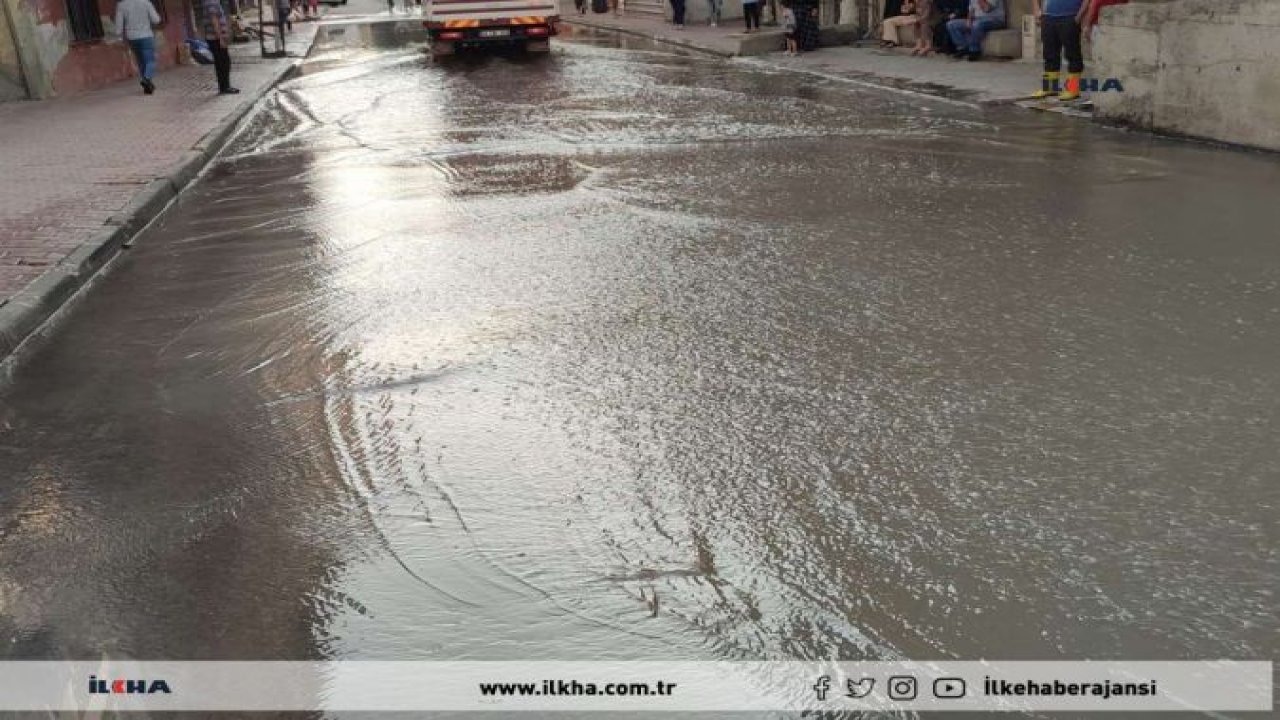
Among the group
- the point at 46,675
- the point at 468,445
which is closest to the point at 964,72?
the point at 468,445

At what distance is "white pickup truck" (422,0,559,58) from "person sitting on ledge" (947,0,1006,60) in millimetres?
10106

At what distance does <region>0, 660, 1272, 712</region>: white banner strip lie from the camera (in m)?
2.95

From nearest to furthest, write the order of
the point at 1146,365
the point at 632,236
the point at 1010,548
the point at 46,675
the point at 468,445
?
the point at 46,675
the point at 1010,548
the point at 468,445
the point at 1146,365
the point at 632,236

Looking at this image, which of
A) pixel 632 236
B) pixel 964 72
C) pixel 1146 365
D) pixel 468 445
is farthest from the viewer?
pixel 964 72

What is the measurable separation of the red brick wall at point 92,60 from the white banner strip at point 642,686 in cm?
1988

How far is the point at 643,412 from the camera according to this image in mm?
4891

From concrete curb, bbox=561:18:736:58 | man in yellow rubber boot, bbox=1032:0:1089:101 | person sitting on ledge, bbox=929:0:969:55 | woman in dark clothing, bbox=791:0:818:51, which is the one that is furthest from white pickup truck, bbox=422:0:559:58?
man in yellow rubber boot, bbox=1032:0:1089:101

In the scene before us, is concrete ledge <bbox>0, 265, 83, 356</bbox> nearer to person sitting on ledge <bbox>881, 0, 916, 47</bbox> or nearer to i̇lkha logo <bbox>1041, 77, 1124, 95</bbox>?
i̇lkha logo <bbox>1041, 77, 1124, 95</bbox>

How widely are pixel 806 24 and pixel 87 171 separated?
1475 centimetres

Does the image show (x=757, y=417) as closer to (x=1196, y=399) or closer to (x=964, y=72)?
(x=1196, y=399)

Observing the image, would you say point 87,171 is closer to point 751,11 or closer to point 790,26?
point 790,26

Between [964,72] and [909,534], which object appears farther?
[964,72]

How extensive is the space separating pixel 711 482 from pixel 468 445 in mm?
1057

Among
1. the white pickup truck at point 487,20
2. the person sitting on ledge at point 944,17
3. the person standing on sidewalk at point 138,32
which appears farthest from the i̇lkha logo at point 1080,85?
the person standing on sidewalk at point 138,32
